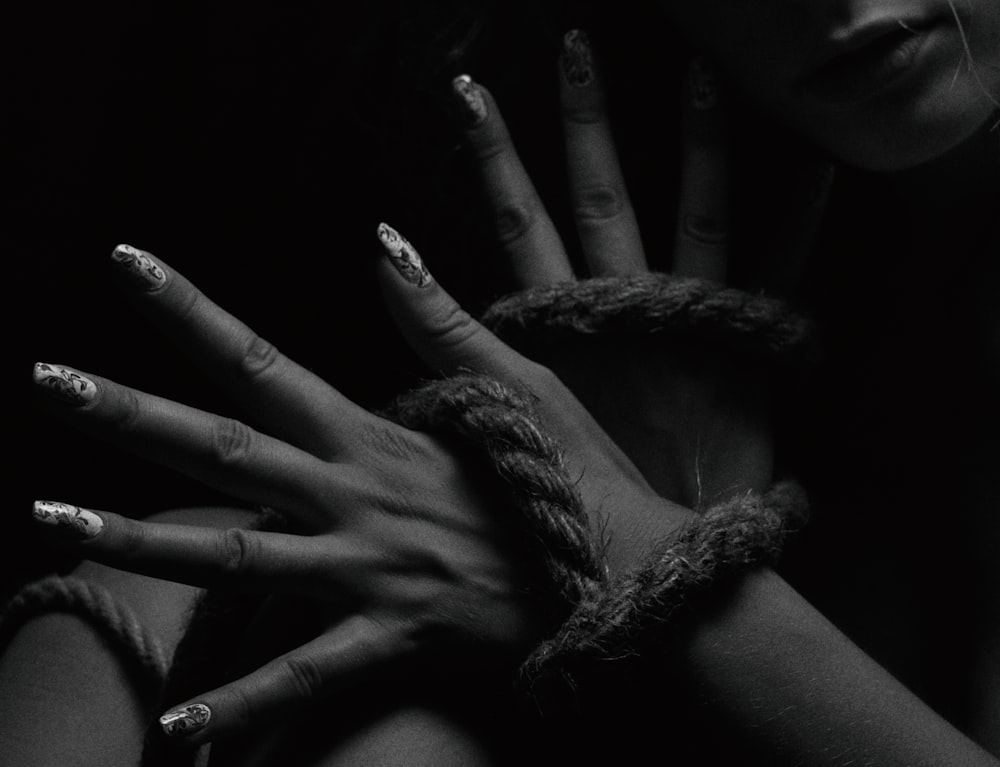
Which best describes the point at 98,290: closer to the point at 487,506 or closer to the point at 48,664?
the point at 48,664

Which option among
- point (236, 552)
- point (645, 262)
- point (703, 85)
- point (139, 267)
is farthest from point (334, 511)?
point (703, 85)

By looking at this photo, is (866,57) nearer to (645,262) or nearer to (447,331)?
(645,262)

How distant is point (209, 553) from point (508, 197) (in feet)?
1.06

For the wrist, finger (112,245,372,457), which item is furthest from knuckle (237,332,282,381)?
the wrist

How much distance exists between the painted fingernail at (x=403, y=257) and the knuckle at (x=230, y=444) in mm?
133

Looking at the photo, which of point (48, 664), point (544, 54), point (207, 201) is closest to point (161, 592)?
point (48, 664)

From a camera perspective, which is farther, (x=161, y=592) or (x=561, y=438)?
(x=161, y=592)

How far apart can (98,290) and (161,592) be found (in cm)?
29

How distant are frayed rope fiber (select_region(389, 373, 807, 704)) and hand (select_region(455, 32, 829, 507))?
0.12m

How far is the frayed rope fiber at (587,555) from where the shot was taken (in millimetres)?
544

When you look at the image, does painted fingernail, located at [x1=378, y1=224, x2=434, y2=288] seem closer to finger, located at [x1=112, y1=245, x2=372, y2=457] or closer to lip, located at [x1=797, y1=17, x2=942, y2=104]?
finger, located at [x1=112, y1=245, x2=372, y2=457]

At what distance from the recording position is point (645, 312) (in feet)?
2.17

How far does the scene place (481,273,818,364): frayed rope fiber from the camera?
0.66 meters

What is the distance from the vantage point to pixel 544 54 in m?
0.88
